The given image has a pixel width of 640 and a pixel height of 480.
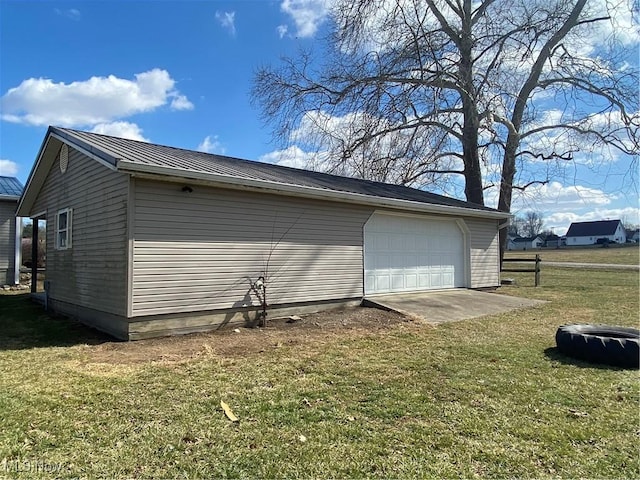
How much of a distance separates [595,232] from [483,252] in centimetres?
8441

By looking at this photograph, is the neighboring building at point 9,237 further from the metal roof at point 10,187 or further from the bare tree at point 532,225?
the bare tree at point 532,225

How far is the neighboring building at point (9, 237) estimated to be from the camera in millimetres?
14727

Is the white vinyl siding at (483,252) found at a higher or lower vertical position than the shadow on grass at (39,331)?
higher

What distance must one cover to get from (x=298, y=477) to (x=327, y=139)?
1751 centimetres

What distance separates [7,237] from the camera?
14.8 m

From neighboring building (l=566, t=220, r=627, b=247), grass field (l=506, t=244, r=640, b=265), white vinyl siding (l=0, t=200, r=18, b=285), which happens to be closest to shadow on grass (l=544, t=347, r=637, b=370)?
white vinyl siding (l=0, t=200, r=18, b=285)

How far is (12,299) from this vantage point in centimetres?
1245

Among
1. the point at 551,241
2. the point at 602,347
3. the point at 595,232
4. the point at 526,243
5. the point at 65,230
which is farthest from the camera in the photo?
the point at 551,241

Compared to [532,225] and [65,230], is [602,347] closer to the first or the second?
[65,230]

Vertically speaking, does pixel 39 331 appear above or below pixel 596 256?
below

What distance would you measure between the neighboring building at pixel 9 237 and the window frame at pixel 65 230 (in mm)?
5685

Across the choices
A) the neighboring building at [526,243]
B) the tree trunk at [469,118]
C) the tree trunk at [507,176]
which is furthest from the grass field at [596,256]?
the neighboring building at [526,243]

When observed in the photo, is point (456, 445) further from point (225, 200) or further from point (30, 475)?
point (225, 200)

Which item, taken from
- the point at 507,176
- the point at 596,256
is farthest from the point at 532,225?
the point at 507,176
